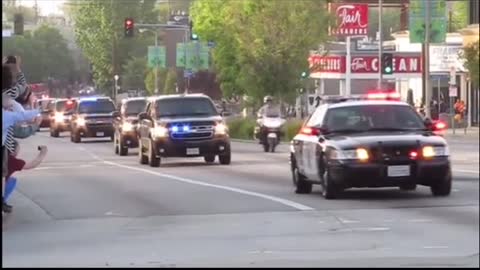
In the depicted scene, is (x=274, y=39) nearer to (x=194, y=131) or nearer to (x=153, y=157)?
(x=153, y=157)

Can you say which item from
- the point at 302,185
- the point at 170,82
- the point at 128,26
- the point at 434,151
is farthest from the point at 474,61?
the point at 170,82

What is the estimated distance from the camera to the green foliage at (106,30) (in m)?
64.2

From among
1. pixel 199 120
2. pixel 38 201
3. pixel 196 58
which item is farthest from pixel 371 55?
pixel 38 201

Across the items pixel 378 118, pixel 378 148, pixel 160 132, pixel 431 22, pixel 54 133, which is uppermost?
pixel 431 22

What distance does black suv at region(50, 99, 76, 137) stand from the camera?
175 feet

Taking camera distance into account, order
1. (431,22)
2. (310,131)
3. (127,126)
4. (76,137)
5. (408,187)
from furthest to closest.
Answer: (76,137), (127,126), (310,131), (408,187), (431,22)

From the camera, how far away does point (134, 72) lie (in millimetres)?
83438

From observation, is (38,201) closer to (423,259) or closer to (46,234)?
(46,234)

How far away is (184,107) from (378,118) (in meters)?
13.6

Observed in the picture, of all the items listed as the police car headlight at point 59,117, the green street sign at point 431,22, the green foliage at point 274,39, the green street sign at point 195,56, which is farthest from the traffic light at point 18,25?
the green street sign at point 431,22

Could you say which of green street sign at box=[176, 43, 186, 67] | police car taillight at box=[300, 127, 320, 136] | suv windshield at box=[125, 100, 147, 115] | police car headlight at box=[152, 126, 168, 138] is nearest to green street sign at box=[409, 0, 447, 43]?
police car taillight at box=[300, 127, 320, 136]

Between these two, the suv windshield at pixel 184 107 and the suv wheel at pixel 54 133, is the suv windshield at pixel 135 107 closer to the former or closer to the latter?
the suv windshield at pixel 184 107

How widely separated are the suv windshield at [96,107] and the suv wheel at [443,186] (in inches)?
1238

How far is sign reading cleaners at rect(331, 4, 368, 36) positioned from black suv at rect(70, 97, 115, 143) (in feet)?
33.6
